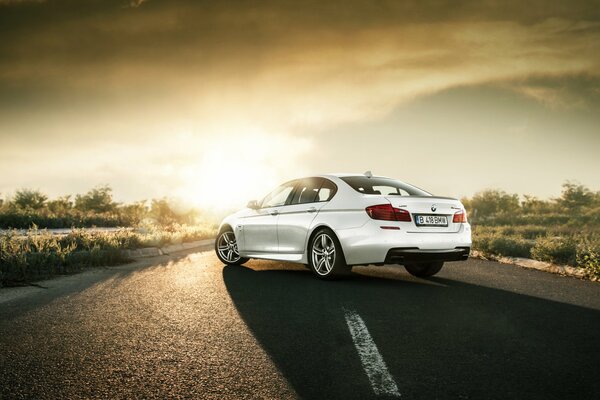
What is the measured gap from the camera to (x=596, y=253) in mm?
9406

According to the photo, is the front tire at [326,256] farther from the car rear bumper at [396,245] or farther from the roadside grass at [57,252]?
the roadside grass at [57,252]

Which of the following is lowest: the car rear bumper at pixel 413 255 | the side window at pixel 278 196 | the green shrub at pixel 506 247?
the green shrub at pixel 506 247

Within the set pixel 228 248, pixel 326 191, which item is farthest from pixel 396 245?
pixel 228 248

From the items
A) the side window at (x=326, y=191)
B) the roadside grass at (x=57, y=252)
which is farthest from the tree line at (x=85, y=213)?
the side window at (x=326, y=191)

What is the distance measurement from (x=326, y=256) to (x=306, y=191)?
141 cm

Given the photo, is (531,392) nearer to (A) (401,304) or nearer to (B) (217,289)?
(A) (401,304)

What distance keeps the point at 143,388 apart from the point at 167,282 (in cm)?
456

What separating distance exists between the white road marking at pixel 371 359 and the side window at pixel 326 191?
2.99 m

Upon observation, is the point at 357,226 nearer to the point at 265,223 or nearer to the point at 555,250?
the point at 265,223

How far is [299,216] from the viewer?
8438 mm

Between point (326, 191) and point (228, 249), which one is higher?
point (326, 191)

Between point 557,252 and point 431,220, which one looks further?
point 557,252

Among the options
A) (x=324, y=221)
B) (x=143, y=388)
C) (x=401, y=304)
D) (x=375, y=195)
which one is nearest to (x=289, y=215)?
(x=324, y=221)

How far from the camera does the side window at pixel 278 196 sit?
9.22 metres
